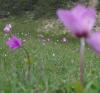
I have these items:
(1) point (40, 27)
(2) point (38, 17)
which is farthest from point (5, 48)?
(2) point (38, 17)

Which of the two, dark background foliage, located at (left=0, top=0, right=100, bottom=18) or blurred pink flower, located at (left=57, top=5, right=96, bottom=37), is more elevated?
blurred pink flower, located at (left=57, top=5, right=96, bottom=37)

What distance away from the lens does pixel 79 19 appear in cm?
144

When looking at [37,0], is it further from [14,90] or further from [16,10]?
[14,90]

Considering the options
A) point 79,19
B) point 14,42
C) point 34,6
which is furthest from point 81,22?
point 34,6

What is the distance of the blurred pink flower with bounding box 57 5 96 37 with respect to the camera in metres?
1.42

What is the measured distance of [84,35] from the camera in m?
1.44

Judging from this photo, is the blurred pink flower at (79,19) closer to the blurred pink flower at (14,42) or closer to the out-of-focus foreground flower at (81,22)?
the out-of-focus foreground flower at (81,22)

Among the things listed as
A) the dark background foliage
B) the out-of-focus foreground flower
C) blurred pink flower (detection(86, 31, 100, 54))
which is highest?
the out-of-focus foreground flower

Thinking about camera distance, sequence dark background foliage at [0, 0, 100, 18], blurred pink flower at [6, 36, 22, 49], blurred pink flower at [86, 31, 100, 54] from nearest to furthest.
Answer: blurred pink flower at [86, 31, 100, 54] < blurred pink flower at [6, 36, 22, 49] < dark background foliage at [0, 0, 100, 18]

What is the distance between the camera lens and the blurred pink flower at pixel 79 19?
1.42 m

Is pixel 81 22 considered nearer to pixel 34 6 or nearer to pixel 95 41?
pixel 95 41

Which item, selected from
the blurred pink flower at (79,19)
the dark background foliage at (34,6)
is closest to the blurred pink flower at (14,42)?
the blurred pink flower at (79,19)

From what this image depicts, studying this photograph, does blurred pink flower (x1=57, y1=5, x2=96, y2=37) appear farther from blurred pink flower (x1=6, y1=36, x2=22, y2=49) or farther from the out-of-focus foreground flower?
blurred pink flower (x1=6, y1=36, x2=22, y2=49)

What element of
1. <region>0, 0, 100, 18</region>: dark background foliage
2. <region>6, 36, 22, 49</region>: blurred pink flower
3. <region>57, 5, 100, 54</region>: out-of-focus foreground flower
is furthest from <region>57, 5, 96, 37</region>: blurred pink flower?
<region>0, 0, 100, 18</region>: dark background foliage
